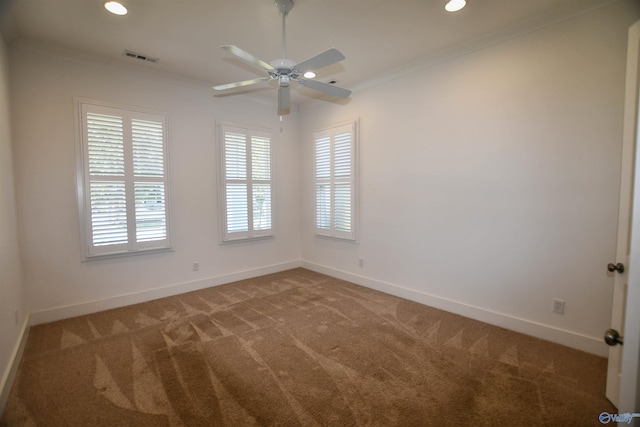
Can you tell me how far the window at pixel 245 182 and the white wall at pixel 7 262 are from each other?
2166 millimetres

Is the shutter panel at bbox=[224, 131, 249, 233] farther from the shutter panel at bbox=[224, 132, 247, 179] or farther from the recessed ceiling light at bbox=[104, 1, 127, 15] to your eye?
the recessed ceiling light at bbox=[104, 1, 127, 15]

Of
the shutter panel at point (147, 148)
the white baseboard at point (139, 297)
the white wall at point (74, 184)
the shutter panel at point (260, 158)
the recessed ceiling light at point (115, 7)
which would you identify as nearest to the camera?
the recessed ceiling light at point (115, 7)

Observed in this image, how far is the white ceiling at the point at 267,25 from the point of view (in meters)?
2.43

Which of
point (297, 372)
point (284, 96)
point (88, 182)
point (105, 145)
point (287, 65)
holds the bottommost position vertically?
point (297, 372)

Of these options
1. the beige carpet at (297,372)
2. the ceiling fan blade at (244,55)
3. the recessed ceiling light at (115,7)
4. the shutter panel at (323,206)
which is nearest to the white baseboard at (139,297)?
the beige carpet at (297,372)

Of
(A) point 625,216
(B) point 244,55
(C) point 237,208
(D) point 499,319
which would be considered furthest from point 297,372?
(C) point 237,208

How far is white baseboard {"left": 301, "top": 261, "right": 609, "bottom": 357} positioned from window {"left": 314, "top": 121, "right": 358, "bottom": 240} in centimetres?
88

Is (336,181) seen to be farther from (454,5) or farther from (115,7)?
(115,7)

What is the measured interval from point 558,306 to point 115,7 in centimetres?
476

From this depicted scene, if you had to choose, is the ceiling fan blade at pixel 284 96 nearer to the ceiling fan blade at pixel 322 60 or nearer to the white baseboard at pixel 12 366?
the ceiling fan blade at pixel 322 60

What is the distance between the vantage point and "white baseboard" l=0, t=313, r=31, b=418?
1910mm

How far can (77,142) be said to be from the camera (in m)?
3.21

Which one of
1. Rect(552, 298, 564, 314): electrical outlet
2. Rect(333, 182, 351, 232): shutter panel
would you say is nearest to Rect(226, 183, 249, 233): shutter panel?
Rect(333, 182, 351, 232): shutter panel

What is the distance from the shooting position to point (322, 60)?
2154 mm
